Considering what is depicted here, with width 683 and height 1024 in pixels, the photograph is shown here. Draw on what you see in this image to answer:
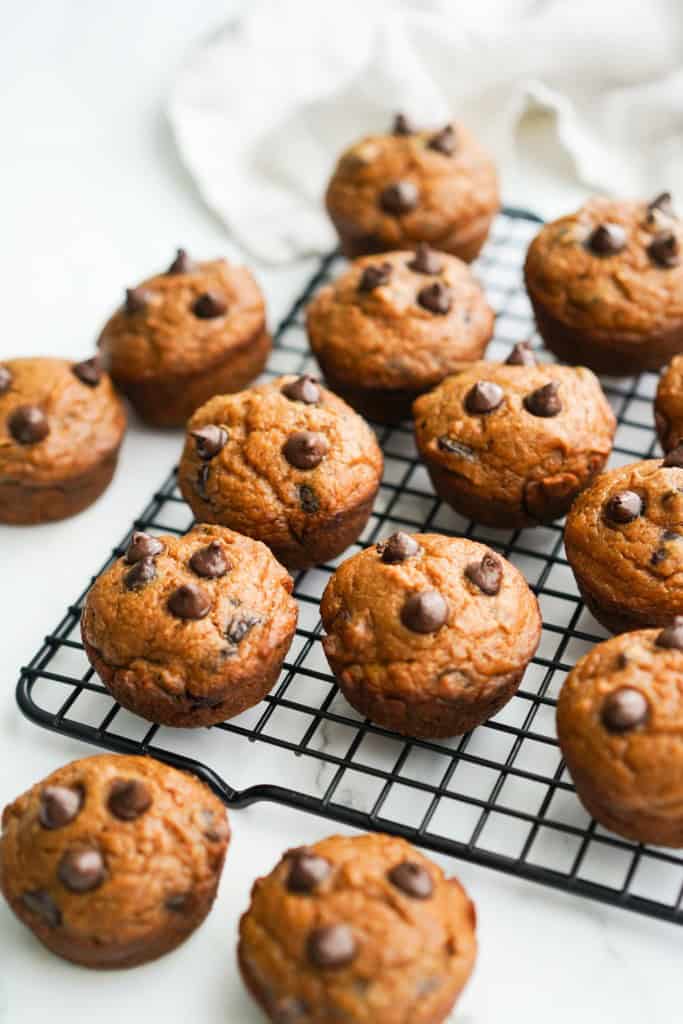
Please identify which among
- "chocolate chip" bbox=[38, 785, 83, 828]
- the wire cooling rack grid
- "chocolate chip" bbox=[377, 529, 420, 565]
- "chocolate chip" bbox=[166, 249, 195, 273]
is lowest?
the wire cooling rack grid

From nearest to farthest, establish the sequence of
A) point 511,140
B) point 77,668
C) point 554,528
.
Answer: point 77,668 < point 554,528 < point 511,140

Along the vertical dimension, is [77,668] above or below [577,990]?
above

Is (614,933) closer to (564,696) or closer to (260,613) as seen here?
(564,696)

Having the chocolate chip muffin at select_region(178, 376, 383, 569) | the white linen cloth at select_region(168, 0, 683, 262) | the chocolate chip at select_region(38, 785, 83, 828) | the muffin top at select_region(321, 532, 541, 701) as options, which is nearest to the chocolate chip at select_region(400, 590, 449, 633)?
the muffin top at select_region(321, 532, 541, 701)

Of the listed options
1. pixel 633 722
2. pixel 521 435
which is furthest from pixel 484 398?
pixel 633 722

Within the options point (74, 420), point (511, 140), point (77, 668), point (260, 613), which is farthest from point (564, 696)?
point (511, 140)

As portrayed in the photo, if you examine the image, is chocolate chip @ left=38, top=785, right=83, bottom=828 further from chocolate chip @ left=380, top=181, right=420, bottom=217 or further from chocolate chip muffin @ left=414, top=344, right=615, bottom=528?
chocolate chip @ left=380, top=181, right=420, bottom=217
